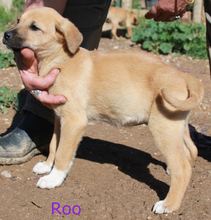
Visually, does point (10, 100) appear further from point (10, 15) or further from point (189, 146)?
point (10, 15)

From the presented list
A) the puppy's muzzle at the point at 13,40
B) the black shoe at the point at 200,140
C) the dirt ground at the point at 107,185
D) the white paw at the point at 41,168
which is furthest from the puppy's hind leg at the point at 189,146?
the puppy's muzzle at the point at 13,40

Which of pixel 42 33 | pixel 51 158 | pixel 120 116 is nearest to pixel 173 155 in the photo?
pixel 120 116

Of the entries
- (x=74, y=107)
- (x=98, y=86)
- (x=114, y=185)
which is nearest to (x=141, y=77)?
(x=98, y=86)

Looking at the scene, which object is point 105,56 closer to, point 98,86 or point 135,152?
point 98,86

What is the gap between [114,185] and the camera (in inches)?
123

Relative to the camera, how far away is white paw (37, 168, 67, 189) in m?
2.99

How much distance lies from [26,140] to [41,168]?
444 millimetres

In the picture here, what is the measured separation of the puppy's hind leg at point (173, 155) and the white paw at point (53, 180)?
0.91 meters

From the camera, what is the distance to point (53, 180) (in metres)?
3.00

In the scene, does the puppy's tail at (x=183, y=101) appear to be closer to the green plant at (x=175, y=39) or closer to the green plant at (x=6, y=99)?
the green plant at (x=6, y=99)

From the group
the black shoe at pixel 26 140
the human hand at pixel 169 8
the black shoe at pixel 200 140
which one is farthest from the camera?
the black shoe at pixel 200 140

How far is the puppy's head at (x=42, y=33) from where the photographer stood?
9.29 ft

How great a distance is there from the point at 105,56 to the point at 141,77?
449 millimetres

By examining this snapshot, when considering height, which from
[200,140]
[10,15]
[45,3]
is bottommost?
[10,15]
